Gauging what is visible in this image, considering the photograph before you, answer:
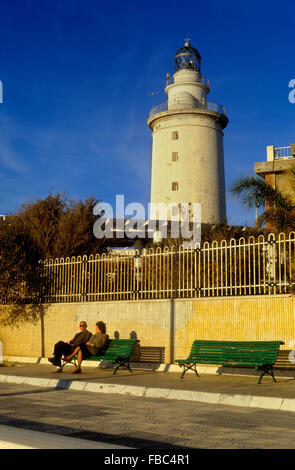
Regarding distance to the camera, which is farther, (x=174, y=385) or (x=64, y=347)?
(x=64, y=347)

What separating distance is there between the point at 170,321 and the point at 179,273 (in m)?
1.17

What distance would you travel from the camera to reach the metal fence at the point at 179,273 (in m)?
12.1

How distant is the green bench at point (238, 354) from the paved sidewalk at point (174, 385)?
0.34 metres

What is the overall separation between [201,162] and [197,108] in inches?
161

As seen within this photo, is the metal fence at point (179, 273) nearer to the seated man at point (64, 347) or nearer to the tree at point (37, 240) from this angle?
the tree at point (37, 240)

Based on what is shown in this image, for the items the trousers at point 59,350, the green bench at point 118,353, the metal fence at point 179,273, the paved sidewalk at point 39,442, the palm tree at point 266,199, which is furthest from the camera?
the palm tree at point 266,199

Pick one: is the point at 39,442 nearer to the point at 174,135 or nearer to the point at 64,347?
the point at 64,347

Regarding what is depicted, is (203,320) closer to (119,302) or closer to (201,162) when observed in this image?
(119,302)

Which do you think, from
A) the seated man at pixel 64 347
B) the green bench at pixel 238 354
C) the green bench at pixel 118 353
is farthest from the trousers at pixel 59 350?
the green bench at pixel 238 354

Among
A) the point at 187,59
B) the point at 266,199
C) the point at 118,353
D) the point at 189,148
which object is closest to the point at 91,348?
the point at 118,353

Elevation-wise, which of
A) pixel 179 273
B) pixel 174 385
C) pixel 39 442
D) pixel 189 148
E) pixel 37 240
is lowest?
pixel 174 385

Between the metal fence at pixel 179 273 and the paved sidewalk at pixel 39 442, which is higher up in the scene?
the metal fence at pixel 179 273

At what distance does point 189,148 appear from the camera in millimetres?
40438

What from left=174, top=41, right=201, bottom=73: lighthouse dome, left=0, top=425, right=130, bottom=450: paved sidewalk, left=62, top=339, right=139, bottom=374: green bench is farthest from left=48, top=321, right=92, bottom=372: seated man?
left=174, top=41, right=201, bottom=73: lighthouse dome
